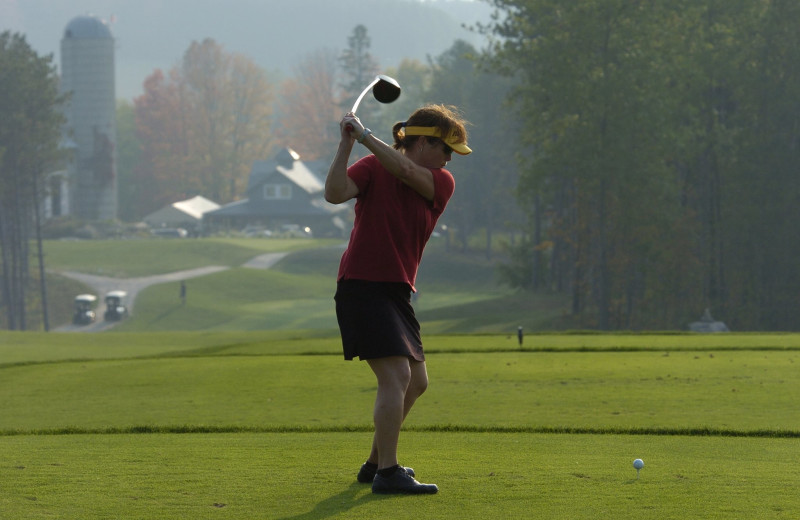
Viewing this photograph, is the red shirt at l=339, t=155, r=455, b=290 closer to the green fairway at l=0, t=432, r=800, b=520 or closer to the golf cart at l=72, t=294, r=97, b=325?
the green fairway at l=0, t=432, r=800, b=520

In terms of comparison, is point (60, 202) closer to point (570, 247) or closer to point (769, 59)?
point (570, 247)

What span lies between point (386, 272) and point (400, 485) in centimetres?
110

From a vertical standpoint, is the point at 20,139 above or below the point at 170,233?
above

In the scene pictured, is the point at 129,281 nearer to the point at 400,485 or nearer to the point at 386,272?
the point at 386,272

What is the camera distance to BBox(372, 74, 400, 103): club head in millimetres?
6410

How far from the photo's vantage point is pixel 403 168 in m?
5.88

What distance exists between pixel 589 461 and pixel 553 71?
39.9m

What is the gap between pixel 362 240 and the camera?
6023 mm

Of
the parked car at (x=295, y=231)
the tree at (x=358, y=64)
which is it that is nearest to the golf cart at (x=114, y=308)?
the parked car at (x=295, y=231)

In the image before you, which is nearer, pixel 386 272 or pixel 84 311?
pixel 386 272

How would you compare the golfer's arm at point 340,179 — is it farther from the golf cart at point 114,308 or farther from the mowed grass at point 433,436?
the golf cart at point 114,308

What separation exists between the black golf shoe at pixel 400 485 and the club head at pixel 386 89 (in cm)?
207

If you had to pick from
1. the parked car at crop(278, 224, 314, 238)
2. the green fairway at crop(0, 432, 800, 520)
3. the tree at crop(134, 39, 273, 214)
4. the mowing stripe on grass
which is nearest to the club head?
the green fairway at crop(0, 432, 800, 520)

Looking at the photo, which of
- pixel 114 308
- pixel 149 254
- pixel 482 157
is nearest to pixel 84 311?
pixel 114 308
